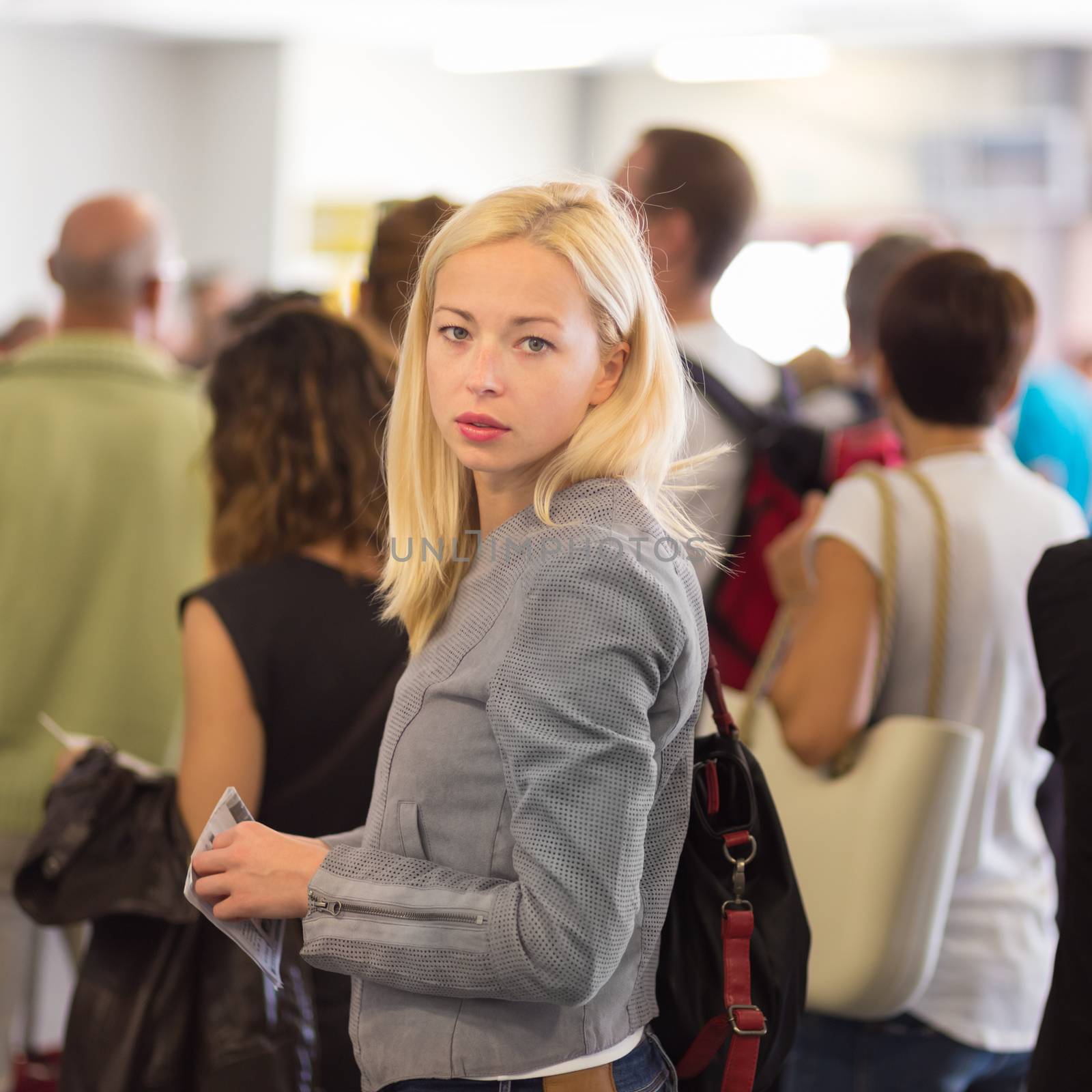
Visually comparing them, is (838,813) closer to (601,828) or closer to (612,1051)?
(612,1051)

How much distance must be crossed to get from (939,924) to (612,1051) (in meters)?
0.72

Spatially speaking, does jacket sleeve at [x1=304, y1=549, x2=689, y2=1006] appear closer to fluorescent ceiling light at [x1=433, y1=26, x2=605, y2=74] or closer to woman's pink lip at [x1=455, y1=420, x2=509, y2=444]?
woman's pink lip at [x1=455, y1=420, x2=509, y2=444]

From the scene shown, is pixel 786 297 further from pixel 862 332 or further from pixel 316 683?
pixel 316 683

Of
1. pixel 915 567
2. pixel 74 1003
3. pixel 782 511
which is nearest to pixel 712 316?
pixel 782 511

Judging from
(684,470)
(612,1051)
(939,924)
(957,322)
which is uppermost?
(957,322)

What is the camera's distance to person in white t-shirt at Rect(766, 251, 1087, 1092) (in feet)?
5.75

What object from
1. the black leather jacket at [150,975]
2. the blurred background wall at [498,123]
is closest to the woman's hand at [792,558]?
the black leather jacket at [150,975]

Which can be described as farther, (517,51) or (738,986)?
(517,51)

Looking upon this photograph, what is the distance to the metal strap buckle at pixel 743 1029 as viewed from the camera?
1182mm

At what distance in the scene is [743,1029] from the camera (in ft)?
3.87

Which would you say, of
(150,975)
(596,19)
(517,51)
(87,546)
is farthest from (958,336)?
(517,51)

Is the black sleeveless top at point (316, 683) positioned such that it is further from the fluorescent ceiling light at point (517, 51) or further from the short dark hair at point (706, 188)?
the fluorescent ceiling light at point (517, 51)

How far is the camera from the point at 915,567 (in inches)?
70.7

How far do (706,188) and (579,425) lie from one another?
1484mm
